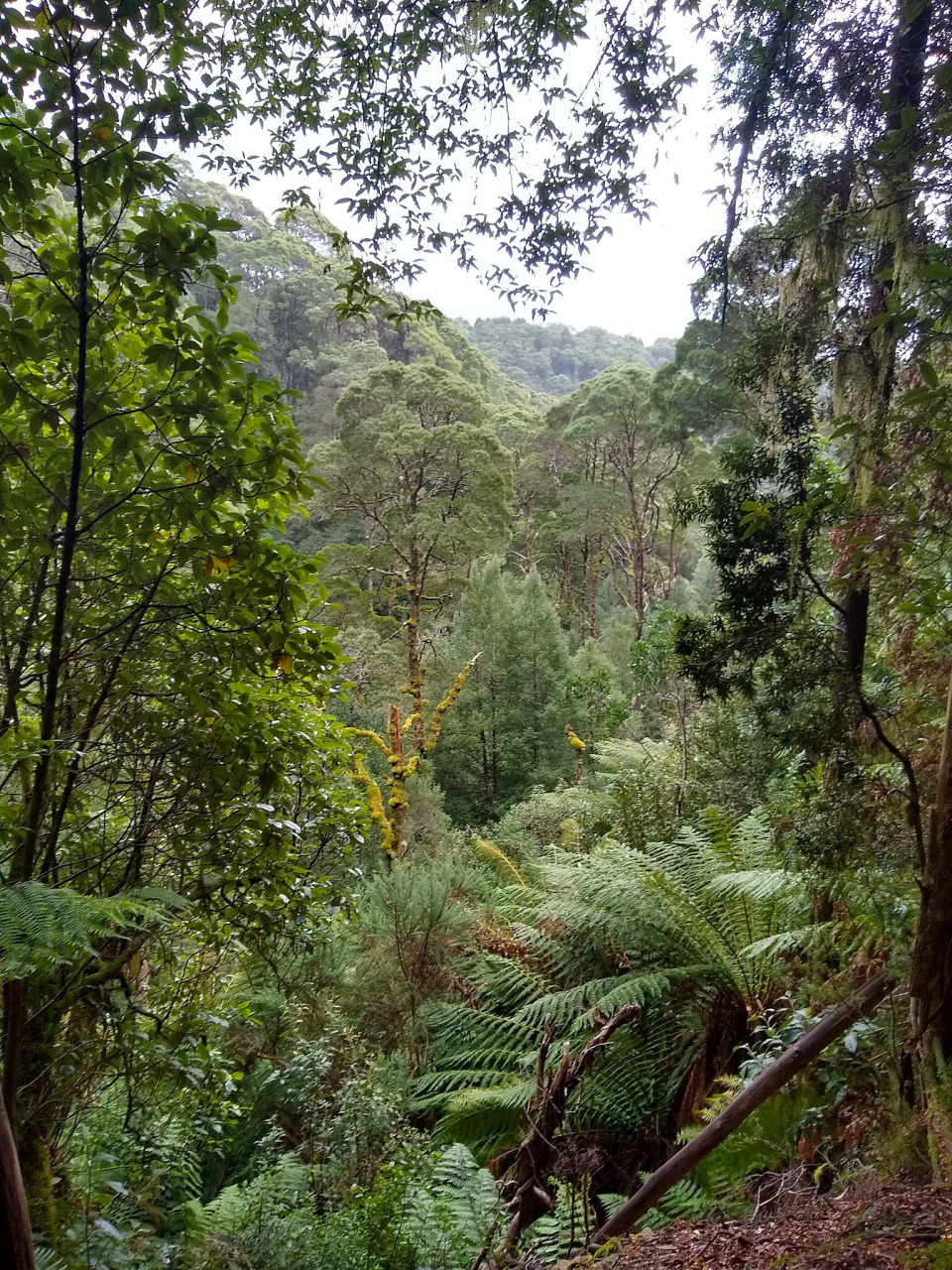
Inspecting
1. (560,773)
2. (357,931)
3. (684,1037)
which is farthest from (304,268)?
(684,1037)

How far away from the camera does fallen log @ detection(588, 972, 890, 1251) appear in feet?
6.20

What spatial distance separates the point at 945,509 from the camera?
196cm

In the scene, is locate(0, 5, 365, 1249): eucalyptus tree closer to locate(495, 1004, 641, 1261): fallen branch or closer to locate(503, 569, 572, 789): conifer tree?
locate(495, 1004, 641, 1261): fallen branch

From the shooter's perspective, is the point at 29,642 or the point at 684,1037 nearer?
the point at 29,642

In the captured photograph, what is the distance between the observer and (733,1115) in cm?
191

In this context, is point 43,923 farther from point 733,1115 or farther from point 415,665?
point 415,665

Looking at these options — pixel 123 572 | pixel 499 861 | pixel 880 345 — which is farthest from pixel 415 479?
pixel 123 572

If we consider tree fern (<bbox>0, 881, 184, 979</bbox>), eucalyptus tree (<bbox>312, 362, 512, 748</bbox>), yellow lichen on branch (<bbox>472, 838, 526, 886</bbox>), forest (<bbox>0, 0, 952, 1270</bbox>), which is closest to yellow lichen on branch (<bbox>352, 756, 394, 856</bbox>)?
yellow lichen on branch (<bbox>472, 838, 526, 886</bbox>)

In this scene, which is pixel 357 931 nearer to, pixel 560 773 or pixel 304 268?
pixel 560 773

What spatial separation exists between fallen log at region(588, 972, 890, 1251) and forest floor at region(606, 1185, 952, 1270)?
62 millimetres

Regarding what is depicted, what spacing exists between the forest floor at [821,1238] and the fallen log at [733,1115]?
62 mm

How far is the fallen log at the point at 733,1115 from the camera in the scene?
1889 millimetres

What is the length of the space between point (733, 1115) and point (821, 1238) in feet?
1.17

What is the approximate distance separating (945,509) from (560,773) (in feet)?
36.5
